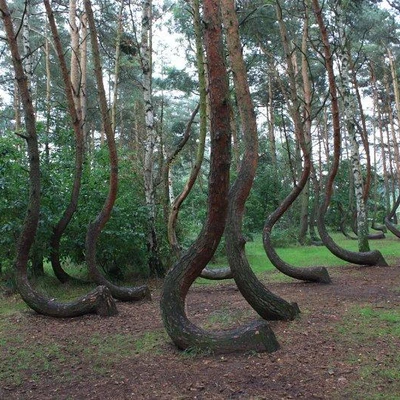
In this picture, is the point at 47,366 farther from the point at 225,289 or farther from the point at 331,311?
the point at 225,289

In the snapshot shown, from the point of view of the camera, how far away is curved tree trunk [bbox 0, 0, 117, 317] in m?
6.76

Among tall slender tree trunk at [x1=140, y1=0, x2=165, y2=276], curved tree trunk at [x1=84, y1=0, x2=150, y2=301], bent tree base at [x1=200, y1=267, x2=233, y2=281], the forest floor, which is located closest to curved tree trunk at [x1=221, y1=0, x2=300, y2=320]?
the forest floor

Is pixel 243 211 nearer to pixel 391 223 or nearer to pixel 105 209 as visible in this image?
pixel 105 209

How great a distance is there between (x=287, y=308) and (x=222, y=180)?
91.5 inches

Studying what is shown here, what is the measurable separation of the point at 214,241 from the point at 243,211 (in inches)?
63.9

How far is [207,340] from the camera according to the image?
15.4 ft

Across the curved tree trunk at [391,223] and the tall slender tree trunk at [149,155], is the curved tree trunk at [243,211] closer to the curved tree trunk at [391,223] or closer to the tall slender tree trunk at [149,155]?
the tall slender tree trunk at [149,155]

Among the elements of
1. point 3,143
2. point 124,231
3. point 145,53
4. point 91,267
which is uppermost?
point 145,53

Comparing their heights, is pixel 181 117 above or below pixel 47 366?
above

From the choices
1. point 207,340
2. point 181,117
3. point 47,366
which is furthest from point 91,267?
point 181,117

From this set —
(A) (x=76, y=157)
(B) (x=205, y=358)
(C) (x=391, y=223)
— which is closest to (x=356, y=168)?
(C) (x=391, y=223)

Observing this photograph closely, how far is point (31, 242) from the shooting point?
686cm

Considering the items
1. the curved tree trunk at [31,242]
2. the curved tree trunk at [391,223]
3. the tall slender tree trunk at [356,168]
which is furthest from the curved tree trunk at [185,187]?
the curved tree trunk at [391,223]

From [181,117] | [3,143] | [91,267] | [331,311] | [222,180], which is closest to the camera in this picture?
[222,180]
